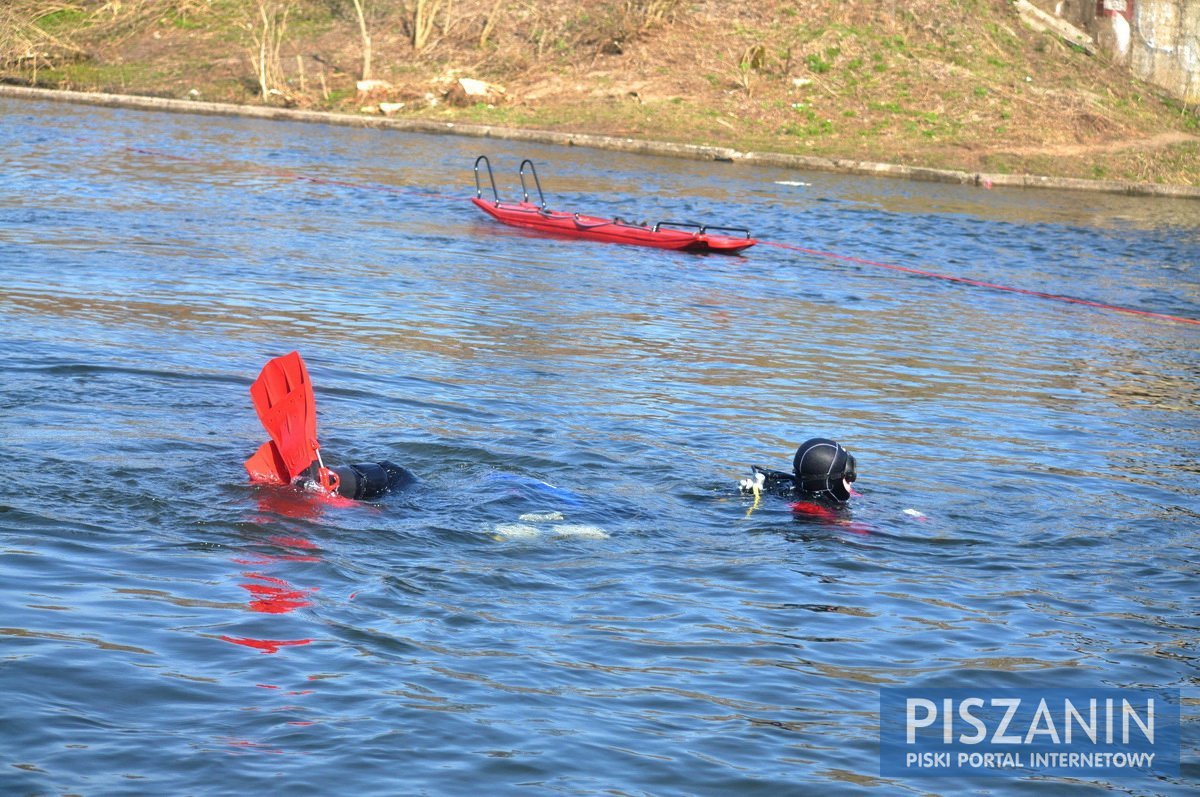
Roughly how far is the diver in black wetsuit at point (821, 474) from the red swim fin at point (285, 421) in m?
2.59

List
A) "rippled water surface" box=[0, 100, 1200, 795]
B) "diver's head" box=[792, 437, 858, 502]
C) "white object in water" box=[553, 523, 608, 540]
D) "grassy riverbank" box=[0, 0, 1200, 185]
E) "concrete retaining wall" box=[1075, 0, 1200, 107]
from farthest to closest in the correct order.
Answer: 1. "concrete retaining wall" box=[1075, 0, 1200, 107]
2. "grassy riverbank" box=[0, 0, 1200, 185]
3. "diver's head" box=[792, 437, 858, 502]
4. "white object in water" box=[553, 523, 608, 540]
5. "rippled water surface" box=[0, 100, 1200, 795]

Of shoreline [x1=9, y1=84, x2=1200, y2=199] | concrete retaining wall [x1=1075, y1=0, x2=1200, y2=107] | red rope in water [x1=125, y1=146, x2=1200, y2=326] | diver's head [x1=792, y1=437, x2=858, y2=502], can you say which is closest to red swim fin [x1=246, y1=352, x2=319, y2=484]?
diver's head [x1=792, y1=437, x2=858, y2=502]

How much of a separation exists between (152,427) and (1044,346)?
9760mm

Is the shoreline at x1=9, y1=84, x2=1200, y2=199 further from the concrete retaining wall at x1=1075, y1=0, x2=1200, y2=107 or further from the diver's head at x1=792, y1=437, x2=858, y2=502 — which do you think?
the diver's head at x1=792, y1=437, x2=858, y2=502

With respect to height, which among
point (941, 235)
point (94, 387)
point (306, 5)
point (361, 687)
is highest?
point (306, 5)

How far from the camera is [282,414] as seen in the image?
8.16 metres

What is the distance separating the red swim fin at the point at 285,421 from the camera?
26.7 feet

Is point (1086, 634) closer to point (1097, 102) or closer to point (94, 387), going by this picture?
point (94, 387)

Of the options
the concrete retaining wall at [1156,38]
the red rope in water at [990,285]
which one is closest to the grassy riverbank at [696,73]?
the concrete retaining wall at [1156,38]

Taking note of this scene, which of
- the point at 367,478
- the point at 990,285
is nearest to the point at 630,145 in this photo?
the point at 990,285

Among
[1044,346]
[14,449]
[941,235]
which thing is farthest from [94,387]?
[941,235]

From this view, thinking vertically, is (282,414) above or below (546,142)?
below

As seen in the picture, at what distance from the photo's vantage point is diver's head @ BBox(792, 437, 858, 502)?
8.48 m

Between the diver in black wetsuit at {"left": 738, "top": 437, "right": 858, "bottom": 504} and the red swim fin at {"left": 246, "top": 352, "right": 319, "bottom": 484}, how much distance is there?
259 cm
